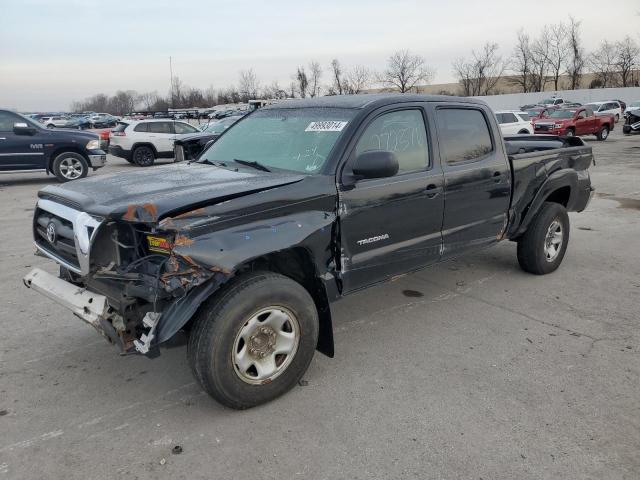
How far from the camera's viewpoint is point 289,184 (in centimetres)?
330

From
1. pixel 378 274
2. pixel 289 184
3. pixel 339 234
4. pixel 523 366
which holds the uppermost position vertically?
pixel 289 184

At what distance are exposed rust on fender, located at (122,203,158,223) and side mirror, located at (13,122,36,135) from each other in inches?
451

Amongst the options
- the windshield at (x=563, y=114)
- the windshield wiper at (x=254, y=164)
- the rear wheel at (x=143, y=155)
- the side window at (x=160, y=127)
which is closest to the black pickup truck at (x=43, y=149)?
the rear wheel at (x=143, y=155)

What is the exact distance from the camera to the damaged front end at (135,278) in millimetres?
2807

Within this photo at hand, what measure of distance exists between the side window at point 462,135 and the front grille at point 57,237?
2879mm

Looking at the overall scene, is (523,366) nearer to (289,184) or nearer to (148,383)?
(289,184)

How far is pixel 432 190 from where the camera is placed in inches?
162

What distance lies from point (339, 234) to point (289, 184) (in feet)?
1.66

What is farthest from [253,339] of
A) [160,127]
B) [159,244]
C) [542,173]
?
[160,127]

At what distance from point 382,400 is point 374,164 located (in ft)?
4.97

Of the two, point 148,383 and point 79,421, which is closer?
point 79,421

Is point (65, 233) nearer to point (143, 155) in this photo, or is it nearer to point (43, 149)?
point (43, 149)

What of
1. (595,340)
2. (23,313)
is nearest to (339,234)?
(595,340)

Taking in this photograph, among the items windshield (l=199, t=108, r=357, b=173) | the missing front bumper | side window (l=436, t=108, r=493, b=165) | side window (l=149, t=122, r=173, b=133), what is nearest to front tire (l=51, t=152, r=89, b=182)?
→ side window (l=149, t=122, r=173, b=133)
